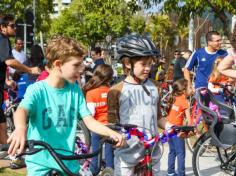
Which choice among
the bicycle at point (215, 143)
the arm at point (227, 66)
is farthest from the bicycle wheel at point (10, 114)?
the arm at point (227, 66)

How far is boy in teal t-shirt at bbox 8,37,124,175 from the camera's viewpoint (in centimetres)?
304

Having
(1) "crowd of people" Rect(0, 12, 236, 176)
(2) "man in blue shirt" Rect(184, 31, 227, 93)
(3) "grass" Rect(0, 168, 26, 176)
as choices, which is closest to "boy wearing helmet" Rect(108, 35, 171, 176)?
(1) "crowd of people" Rect(0, 12, 236, 176)

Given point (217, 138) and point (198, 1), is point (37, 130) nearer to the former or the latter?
point (217, 138)

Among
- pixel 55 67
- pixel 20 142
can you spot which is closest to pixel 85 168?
pixel 55 67

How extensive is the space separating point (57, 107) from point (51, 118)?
0.25ft

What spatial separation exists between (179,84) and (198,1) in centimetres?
468

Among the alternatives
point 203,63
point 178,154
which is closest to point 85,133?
point 178,154

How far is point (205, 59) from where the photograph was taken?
777 cm

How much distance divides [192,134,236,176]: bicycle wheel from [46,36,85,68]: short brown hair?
2.86 metres

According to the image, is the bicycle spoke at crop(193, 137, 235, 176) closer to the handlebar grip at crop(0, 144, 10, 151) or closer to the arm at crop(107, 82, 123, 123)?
the arm at crop(107, 82, 123, 123)

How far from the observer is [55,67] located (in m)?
3.14

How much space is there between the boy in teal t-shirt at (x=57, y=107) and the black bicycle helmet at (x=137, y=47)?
666 millimetres

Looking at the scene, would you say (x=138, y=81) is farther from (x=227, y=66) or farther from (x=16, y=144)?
(x=16, y=144)

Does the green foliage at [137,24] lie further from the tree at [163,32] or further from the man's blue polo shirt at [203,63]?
the man's blue polo shirt at [203,63]
